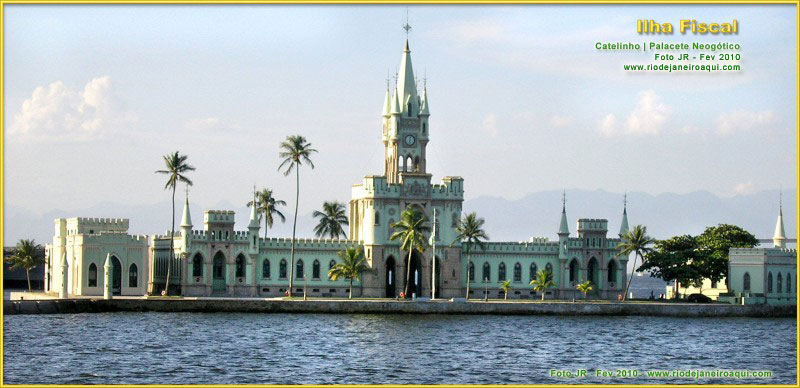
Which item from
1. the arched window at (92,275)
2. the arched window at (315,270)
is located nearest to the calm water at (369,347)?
the arched window at (92,275)

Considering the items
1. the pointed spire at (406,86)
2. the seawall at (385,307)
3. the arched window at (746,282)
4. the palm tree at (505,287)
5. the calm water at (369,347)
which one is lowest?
the calm water at (369,347)

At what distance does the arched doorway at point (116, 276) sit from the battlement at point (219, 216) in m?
7.54

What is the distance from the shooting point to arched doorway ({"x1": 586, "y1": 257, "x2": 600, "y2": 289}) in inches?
4702

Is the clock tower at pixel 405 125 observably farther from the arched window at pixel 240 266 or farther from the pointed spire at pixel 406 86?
the arched window at pixel 240 266

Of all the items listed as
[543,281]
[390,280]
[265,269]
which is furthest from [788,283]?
[265,269]

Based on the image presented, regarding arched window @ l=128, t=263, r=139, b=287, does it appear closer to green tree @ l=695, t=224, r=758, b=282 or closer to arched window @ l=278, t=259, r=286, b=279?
arched window @ l=278, t=259, r=286, b=279

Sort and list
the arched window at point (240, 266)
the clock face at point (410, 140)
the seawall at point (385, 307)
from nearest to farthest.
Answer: the seawall at point (385, 307), the arched window at point (240, 266), the clock face at point (410, 140)

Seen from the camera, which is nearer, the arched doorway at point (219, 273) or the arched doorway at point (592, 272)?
the arched doorway at point (219, 273)

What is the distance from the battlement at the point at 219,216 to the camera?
11212 cm

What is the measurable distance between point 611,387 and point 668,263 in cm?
6083

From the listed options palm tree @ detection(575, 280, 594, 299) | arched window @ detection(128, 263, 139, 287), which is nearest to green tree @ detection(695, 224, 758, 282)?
palm tree @ detection(575, 280, 594, 299)

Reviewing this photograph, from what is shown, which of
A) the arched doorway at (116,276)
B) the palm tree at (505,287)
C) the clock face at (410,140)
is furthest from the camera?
the clock face at (410,140)

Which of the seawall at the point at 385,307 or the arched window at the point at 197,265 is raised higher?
the arched window at the point at 197,265

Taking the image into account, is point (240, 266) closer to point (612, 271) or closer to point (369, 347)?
point (612, 271)
